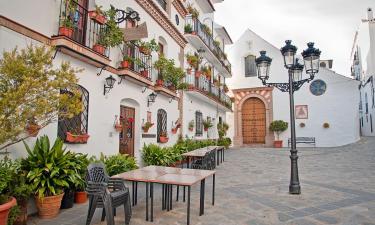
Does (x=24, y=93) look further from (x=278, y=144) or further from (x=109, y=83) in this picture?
(x=278, y=144)

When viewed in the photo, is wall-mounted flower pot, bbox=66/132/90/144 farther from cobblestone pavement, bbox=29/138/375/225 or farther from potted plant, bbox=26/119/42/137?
cobblestone pavement, bbox=29/138/375/225

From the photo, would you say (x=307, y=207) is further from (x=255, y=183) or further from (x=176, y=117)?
(x=176, y=117)

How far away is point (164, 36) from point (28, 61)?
309 inches

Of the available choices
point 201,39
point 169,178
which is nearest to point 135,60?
point 169,178

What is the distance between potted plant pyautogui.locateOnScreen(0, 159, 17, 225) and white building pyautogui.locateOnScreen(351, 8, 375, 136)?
25.5m

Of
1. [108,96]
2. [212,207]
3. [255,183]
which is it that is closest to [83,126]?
[108,96]

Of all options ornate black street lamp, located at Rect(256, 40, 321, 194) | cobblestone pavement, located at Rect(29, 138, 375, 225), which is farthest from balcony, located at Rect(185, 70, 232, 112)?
ornate black street lamp, located at Rect(256, 40, 321, 194)

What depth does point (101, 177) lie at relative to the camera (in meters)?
4.57

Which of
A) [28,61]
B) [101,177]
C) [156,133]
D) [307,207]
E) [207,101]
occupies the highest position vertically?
[207,101]

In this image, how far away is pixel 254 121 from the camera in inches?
894

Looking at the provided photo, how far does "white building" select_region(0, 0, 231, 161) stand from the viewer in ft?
16.7

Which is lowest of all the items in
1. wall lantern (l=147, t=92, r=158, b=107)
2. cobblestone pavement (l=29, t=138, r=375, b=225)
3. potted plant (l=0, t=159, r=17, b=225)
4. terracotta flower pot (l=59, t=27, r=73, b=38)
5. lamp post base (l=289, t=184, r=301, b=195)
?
cobblestone pavement (l=29, t=138, r=375, b=225)

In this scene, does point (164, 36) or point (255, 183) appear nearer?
point (255, 183)

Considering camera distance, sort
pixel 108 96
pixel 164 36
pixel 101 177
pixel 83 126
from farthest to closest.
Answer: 1. pixel 164 36
2. pixel 108 96
3. pixel 83 126
4. pixel 101 177
